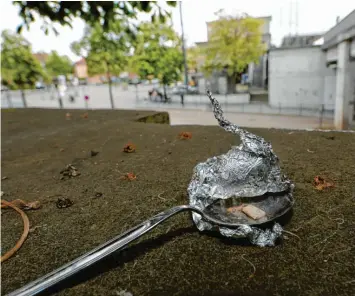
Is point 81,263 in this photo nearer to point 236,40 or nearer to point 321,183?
point 321,183

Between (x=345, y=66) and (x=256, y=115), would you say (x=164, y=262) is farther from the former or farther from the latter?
(x=256, y=115)

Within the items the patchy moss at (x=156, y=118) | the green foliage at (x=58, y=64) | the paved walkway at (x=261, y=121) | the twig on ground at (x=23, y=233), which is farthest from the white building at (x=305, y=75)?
the green foliage at (x=58, y=64)

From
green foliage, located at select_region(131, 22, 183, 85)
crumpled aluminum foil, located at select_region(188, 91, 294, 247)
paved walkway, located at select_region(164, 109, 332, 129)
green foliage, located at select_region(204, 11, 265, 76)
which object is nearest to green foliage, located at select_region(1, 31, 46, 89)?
green foliage, located at select_region(131, 22, 183, 85)

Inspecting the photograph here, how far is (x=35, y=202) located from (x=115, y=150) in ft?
5.09

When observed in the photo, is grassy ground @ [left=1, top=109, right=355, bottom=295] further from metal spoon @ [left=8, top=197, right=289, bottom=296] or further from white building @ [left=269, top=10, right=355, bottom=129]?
white building @ [left=269, top=10, right=355, bottom=129]

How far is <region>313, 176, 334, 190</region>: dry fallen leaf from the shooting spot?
2.06 metres

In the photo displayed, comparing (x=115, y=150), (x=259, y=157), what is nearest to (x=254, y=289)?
(x=259, y=157)

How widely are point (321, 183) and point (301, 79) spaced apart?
18.5 m

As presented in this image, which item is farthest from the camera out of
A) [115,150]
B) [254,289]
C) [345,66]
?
[345,66]

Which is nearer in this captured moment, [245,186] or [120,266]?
[120,266]

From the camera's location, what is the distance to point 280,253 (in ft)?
4.50

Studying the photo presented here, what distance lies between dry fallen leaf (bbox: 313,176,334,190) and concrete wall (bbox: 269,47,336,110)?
17030 millimetres

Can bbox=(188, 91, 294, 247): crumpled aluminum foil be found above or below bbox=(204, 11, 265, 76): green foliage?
below

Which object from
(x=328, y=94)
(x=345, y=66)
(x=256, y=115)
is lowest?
(x=256, y=115)
